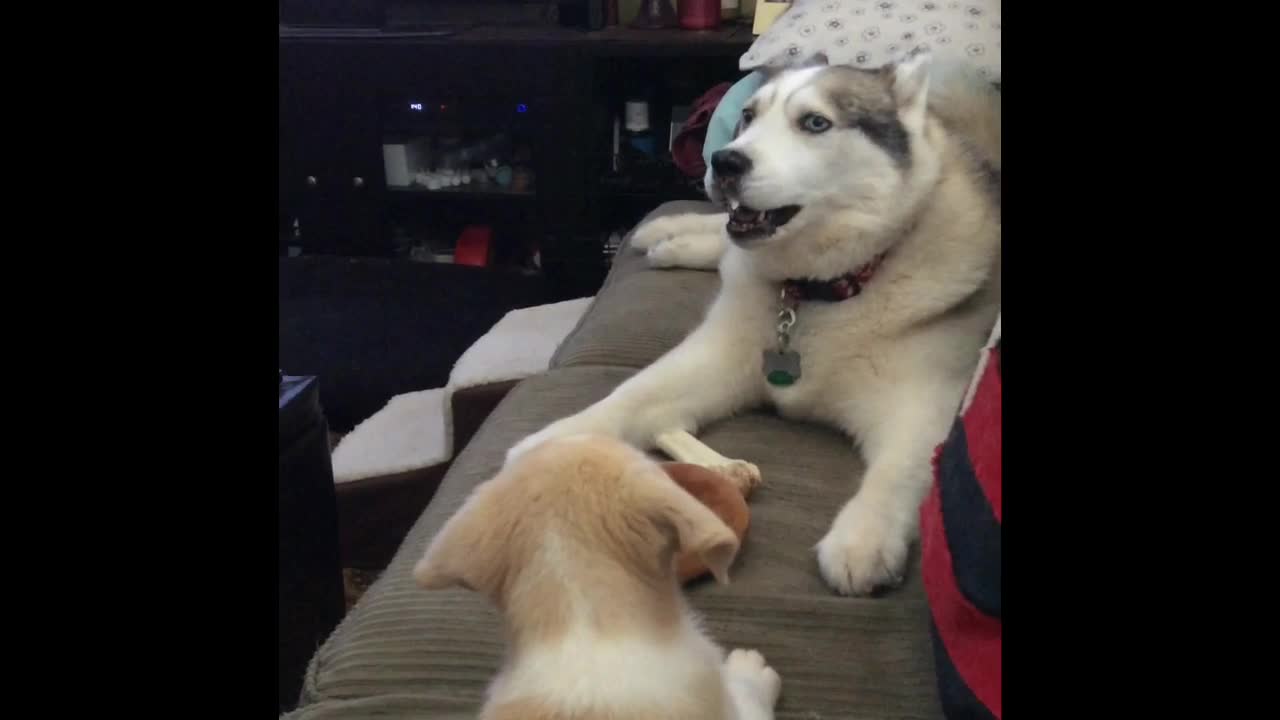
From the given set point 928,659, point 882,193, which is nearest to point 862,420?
point 882,193

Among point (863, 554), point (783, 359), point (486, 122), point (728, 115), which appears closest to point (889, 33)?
point (728, 115)

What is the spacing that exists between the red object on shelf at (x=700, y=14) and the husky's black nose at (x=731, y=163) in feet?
6.44

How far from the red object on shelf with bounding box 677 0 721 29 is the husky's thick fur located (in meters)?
1.81

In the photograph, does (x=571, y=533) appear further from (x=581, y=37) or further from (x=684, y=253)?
(x=581, y=37)

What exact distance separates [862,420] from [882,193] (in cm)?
34

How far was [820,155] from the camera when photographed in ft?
4.67

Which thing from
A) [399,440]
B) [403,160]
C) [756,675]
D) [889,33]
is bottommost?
[399,440]

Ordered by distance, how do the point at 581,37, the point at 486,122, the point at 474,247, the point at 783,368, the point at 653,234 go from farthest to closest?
1. the point at 474,247
2. the point at 486,122
3. the point at 581,37
4. the point at 653,234
5. the point at 783,368

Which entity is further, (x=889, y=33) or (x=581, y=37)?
(x=581, y=37)

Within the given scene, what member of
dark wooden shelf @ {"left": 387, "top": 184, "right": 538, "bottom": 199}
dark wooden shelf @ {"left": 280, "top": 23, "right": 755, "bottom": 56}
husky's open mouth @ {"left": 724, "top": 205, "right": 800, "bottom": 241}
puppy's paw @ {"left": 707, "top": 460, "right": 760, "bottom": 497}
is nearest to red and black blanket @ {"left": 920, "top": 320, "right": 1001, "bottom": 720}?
puppy's paw @ {"left": 707, "top": 460, "right": 760, "bottom": 497}

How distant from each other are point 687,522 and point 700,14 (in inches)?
109

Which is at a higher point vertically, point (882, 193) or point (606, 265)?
point (882, 193)
